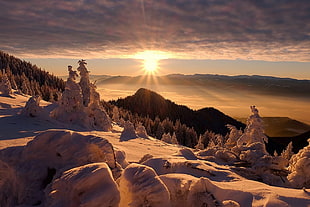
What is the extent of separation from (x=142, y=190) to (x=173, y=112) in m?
160

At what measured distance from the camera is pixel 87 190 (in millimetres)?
6477

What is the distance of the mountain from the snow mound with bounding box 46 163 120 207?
14476 centimetres

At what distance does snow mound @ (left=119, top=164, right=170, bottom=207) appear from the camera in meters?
6.85

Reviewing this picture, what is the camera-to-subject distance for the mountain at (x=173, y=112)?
155750mm

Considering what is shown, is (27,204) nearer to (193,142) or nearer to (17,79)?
(193,142)

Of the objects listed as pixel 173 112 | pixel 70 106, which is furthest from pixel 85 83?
pixel 173 112

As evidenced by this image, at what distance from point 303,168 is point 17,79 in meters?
143

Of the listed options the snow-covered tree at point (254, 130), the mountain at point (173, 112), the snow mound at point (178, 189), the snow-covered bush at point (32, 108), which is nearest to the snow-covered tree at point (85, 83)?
the snow-covered bush at point (32, 108)

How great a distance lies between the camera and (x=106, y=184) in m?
6.55

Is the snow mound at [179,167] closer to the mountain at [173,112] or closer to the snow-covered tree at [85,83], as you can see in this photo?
the snow-covered tree at [85,83]

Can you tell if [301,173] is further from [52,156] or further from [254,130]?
[254,130]

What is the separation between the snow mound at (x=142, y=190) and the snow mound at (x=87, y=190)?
0.67m

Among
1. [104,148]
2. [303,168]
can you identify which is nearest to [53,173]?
[104,148]

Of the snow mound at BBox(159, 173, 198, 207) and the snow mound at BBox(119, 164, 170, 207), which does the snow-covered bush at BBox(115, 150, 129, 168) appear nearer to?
the snow mound at BBox(159, 173, 198, 207)
